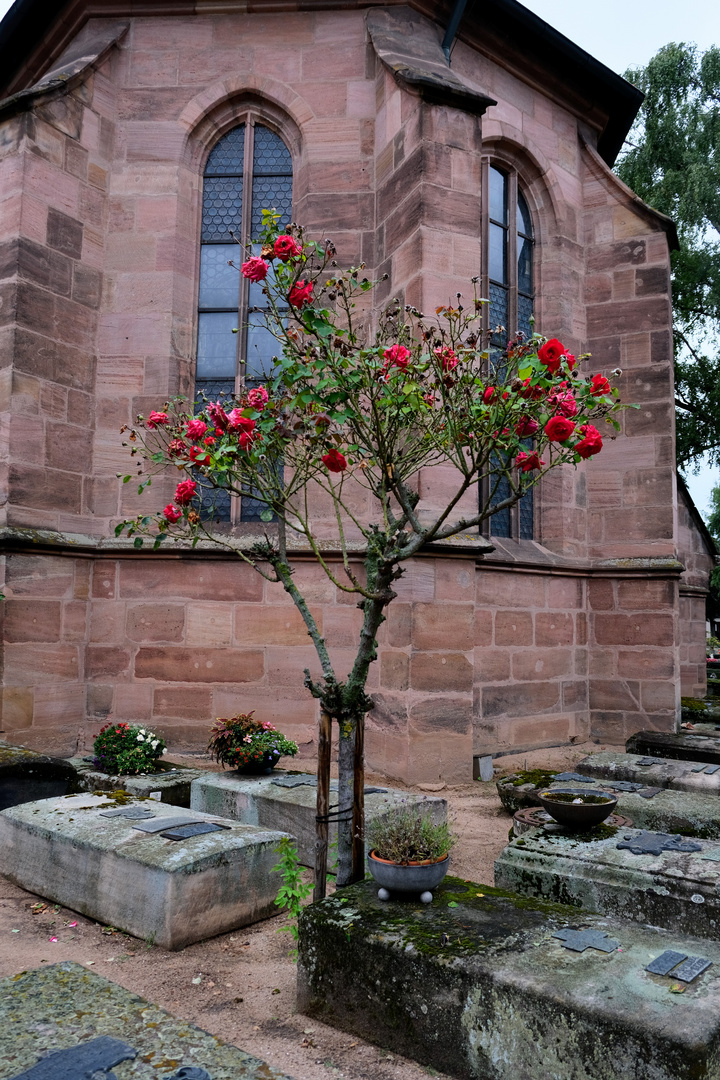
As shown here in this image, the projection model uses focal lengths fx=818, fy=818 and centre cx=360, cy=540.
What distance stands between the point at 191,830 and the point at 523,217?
8.41 meters

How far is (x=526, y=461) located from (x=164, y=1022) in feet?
7.81

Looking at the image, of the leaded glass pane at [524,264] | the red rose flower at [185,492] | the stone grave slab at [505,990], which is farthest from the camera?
the leaded glass pane at [524,264]

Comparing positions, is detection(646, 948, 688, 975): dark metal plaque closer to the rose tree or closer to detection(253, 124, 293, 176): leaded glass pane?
the rose tree

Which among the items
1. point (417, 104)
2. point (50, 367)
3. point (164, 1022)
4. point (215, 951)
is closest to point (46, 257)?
point (50, 367)

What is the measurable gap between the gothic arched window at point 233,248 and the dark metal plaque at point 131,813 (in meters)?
4.06

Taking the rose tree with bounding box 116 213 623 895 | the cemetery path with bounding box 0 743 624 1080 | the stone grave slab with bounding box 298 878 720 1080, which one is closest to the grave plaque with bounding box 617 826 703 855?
the cemetery path with bounding box 0 743 624 1080

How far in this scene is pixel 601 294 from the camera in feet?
33.0

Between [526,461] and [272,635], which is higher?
[526,461]

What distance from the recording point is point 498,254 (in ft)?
31.6

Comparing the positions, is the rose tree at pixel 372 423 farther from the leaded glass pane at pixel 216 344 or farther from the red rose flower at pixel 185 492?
the leaded glass pane at pixel 216 344

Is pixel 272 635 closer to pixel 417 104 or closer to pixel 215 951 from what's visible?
pixel 215 951

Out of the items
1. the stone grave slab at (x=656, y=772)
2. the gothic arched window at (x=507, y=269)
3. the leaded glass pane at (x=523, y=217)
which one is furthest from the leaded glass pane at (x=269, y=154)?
the stone grave slab at (x=656, y=772)

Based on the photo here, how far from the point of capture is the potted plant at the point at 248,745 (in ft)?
19.7

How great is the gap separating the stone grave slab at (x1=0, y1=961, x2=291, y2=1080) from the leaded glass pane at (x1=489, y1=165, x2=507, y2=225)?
906 cm
